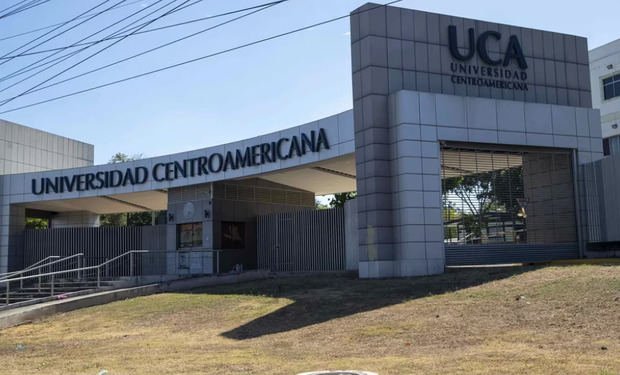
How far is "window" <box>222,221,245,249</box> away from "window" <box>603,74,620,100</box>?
81.8 ft

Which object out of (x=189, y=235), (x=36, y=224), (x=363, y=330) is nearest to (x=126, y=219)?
(x=36, y=224)

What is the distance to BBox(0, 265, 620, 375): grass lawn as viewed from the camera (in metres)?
9.35

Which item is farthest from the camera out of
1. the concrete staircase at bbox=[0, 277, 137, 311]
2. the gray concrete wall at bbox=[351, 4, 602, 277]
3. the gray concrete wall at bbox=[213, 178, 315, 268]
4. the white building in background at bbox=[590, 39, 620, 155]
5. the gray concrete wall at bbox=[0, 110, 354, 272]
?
the white building in background at bbox=[590, 39, 620, 155]

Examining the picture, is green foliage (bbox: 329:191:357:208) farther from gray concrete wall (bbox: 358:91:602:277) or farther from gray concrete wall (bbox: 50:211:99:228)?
gray concrete wall (bbox: 358:91:602:277)

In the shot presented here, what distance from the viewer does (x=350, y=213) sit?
24.5 meters

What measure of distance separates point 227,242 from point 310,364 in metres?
19.4

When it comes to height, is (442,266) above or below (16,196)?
below

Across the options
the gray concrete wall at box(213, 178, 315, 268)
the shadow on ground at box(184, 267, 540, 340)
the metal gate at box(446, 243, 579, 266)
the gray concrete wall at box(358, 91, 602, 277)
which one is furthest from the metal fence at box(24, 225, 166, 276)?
the metal gate at box(446, 243, 579, 266)

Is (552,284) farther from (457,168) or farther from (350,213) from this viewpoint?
(350,213)

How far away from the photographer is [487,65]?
21.1 meters

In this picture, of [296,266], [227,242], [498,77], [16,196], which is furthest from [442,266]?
[16,196]

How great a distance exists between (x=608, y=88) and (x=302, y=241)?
24.3 meters

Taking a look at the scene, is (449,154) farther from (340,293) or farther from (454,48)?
(340,293)

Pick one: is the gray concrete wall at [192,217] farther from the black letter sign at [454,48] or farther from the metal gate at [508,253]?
the black letter sign at [454,48]
